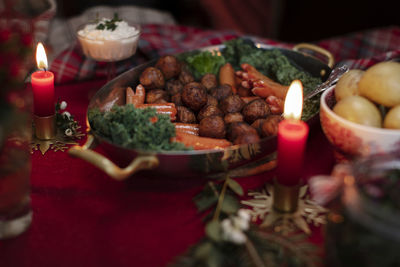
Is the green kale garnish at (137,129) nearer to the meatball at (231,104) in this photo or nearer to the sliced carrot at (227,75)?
the meatball at (231,104)

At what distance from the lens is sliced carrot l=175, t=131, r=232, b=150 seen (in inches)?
47.1

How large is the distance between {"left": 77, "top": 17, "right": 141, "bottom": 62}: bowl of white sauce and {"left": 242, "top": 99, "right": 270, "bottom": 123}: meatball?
65cm

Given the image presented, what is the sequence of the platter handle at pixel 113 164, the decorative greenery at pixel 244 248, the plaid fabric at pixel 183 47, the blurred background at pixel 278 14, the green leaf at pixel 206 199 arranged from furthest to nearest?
1. the blurred background at pixel 278 14
2. the plaid fabric at pixel 183 47
3. the green leaf at pixel 206 199
4. the platter handle at pixel 113 164
5. the decorative greenery at pixel 244 248

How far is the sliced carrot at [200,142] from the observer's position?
1197mm

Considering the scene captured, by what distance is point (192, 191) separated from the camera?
3.78 feet

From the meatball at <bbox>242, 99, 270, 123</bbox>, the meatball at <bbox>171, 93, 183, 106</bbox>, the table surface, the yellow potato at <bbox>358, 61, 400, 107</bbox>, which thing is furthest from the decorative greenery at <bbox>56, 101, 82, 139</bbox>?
the yellow potato at <bbox>358, 61, 400, 107</bbox>

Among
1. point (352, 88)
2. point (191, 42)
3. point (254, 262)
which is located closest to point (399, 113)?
point (352, 88)

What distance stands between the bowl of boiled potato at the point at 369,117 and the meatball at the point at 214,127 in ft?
0.96

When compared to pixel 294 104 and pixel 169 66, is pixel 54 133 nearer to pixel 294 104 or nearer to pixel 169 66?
pixel 169 66

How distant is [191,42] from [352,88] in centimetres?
125

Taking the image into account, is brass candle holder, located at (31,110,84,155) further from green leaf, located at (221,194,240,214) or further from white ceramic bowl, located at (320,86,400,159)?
white ceramic bowl, located at (320,86,400,159)

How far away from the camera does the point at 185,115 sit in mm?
1381

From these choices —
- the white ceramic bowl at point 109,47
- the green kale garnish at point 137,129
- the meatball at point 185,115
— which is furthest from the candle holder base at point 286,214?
the white ceramic bowl at point 109,47

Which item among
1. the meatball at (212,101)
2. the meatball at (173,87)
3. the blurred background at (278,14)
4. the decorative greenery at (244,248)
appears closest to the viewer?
the decorative greenery at (244,248)
